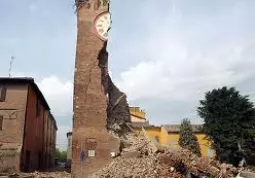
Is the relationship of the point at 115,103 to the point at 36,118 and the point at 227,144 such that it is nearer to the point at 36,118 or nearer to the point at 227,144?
the point at 36,118

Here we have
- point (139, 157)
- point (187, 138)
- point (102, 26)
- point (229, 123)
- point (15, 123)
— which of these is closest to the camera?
point (139, 157)

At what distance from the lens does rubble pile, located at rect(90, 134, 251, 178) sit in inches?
630

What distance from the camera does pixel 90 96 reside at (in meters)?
19.9

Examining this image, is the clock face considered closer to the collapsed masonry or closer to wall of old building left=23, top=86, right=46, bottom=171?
the collapsed masonry

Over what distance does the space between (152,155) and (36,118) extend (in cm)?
1503

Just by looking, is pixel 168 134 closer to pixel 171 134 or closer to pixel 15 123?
pixel 171 134

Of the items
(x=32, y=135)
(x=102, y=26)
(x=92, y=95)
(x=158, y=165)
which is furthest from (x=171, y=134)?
(x=158, y=165)

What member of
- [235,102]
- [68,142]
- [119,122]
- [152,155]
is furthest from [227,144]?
[68,142]

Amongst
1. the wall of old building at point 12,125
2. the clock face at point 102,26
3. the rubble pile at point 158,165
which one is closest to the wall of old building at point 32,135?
the wall of old building at point 12,125

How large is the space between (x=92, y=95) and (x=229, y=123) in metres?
15.8

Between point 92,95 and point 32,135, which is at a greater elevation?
point 92,95

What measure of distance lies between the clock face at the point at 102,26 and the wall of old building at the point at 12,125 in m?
7.66

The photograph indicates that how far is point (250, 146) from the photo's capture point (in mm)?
30125

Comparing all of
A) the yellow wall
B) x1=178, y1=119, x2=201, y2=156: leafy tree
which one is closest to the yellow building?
the yellow wall
